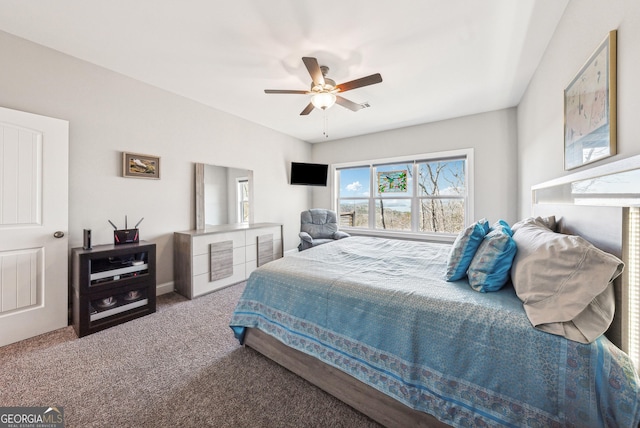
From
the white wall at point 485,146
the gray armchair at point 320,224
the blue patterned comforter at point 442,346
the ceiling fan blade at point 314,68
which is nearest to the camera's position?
the blue patterned comforter at point 442,346

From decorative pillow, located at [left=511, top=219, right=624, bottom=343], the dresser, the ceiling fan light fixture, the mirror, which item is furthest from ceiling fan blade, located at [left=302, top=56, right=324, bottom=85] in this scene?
the dresser

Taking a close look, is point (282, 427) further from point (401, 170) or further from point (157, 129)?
point (401, 170)

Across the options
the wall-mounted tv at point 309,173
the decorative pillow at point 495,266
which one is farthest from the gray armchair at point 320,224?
the decorative pillow at point 495,266

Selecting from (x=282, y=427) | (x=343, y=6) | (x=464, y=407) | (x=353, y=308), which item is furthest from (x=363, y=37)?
(x=282, y=427)

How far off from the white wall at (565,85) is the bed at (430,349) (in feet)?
1.81

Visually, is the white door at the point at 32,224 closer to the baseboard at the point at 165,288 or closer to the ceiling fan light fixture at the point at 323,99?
the baseboard at the point at 165,288

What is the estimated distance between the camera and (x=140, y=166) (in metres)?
2.95

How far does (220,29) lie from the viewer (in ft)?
6.68

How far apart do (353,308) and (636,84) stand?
1.77 metres

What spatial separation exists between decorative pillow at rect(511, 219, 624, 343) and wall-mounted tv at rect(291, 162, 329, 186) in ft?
14.5

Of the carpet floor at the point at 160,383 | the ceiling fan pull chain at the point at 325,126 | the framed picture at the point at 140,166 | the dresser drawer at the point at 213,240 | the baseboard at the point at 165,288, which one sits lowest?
the carpet floor at the point at 160,383

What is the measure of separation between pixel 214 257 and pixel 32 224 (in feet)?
5.55

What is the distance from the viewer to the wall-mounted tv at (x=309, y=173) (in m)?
5.20

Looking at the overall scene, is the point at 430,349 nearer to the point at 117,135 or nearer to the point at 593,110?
the point at 593,110
